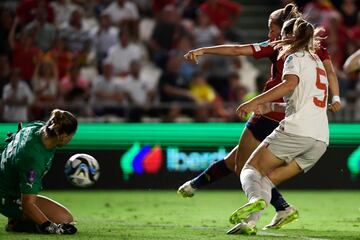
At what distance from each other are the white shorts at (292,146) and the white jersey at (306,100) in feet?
0.16

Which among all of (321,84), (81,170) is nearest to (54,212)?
(81,170)

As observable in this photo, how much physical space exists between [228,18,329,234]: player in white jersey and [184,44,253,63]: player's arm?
64cm

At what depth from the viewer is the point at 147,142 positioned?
1416 cm

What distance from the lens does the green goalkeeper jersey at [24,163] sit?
7.73 meters

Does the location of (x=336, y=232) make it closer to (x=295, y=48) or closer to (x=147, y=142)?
(x=295, y=48)

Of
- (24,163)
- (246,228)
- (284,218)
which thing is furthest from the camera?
(284,218)

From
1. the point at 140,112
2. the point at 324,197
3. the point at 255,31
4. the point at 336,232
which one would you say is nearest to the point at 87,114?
the point at 140,112

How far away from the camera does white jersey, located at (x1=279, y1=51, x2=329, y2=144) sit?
7914 mm

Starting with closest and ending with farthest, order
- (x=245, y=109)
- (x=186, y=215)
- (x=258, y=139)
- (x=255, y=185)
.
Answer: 1. (x=245, y=109)
2. (x=255, y=185)
3. (x=258, y=139)
4. (x=186, y=215)

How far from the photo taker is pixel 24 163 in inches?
306

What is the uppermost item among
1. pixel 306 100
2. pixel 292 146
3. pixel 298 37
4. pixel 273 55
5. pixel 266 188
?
pixel 298 37

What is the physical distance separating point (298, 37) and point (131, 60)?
29.3ft

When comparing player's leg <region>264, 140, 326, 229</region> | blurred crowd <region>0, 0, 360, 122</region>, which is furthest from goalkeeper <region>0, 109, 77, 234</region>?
blurred crowd <region>0, 0, 360, 122</region>

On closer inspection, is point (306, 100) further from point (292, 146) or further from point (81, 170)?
point (81, 170)
